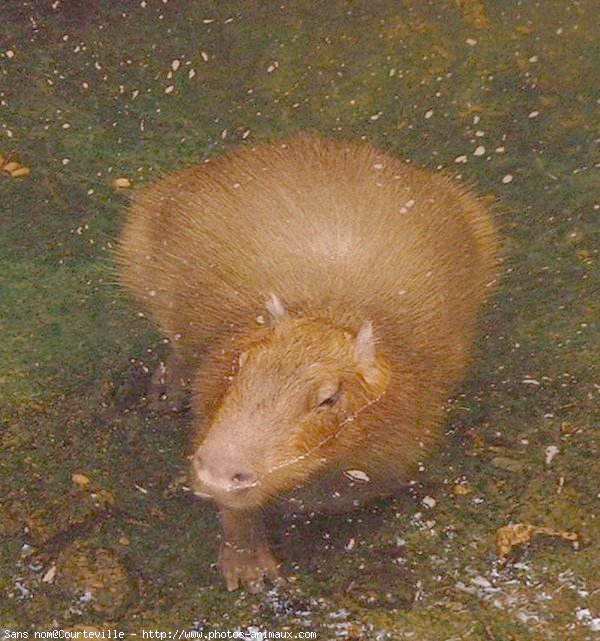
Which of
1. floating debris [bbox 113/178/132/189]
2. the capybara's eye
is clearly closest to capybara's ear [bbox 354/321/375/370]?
the capybara's eye

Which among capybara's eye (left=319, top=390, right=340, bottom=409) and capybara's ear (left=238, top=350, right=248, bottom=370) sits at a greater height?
capybara's ear (left=238, top=350, right=248, bottom=370)

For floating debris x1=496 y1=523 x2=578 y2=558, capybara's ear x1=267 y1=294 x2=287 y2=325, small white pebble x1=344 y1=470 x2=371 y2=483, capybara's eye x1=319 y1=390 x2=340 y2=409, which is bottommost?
floating debris x1=496 y1=523 x2=578 y2=558

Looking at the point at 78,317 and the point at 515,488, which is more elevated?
the point at 78,317

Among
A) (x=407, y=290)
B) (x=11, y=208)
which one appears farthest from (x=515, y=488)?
(x=11, y=208)

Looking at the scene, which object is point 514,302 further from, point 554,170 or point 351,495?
point 351,495

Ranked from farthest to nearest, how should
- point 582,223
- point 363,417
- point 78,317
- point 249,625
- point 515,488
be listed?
1. point 582,223
2. point 78,317
3. point 363,417
4. point 515,488
5. point 249,625

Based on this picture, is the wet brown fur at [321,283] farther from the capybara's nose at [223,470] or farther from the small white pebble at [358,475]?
the capybara's nose at [223,470]

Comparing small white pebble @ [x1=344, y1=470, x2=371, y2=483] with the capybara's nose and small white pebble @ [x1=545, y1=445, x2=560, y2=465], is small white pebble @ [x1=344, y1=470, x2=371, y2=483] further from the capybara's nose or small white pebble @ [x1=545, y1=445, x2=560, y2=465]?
small white pebble @ [x1=545, y1=445, x2=560, y2=465]

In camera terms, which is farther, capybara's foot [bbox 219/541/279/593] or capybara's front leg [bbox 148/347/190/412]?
capybara's front leg [bbox 148/347/190/412]
